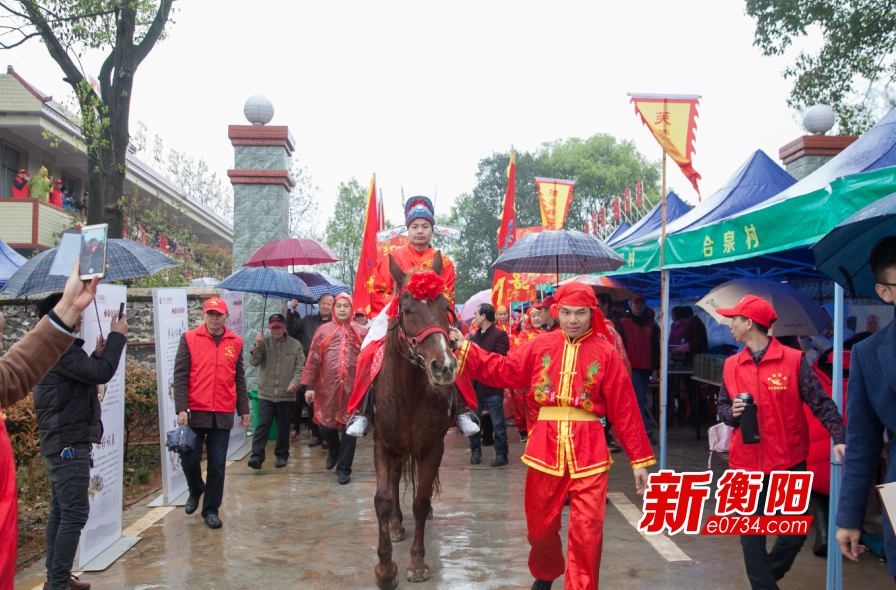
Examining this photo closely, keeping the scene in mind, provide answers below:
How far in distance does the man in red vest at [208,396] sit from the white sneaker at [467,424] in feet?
7.59

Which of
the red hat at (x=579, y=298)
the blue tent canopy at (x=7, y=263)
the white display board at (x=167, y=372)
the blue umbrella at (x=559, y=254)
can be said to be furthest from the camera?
the blue tent canopy at (x=7, y=263)

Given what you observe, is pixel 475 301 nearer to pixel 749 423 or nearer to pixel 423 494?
pixel 423 494

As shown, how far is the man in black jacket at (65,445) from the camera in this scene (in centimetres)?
397

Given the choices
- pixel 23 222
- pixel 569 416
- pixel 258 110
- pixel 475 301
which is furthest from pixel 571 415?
pixel 23 222

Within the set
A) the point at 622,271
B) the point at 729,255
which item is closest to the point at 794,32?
the point at 622,271

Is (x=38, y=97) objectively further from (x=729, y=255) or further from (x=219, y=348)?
(x=729, y=255)

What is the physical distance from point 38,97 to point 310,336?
36.8 feet

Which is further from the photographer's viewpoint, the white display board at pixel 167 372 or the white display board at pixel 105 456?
the white display board at pixel 167 372

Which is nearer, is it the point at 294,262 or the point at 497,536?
the point at 497,536

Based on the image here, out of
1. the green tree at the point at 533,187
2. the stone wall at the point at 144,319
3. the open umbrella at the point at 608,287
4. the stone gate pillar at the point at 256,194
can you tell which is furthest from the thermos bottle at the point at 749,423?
the green tree at the point at 533,187

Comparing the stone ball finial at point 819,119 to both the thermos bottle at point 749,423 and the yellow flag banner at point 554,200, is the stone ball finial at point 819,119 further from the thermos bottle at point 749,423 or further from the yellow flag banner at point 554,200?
the thermos bottle at point 749,423

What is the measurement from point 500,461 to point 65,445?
5.33 m

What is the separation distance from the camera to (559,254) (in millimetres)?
6473

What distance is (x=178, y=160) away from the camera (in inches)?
1275
